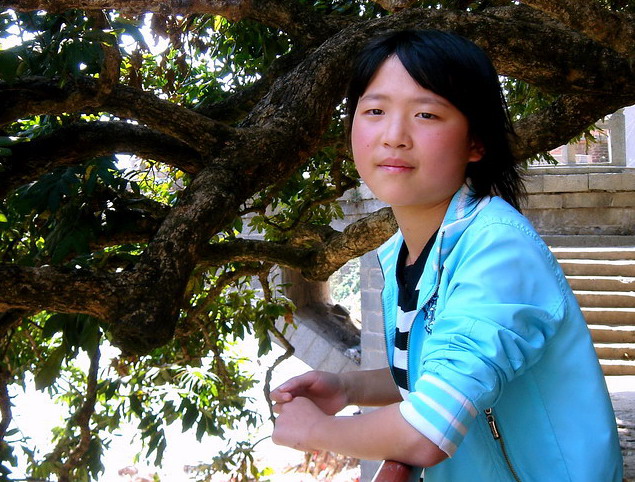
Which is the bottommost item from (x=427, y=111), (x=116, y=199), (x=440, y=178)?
(x=440, y=178)

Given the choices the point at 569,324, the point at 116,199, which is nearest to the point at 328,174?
the point at 116,199

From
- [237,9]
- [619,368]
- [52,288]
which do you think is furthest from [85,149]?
[619,368]

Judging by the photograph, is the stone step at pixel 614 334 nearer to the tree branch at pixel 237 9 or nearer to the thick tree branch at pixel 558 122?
the thick tree branch at pixel 558 122

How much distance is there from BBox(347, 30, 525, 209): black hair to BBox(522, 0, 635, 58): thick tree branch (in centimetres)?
97

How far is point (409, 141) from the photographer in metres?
1.28

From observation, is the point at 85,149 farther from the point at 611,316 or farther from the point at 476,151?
the point at 611,316

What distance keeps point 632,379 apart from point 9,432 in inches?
149

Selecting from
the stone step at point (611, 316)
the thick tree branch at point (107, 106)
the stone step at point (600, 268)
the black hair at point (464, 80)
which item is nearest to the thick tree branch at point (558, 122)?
A: the thick tree branch at point (107, 106)

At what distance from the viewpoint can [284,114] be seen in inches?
87.6

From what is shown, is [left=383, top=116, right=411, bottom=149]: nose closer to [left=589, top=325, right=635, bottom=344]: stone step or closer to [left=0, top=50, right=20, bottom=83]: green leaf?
[left=0, top=50, right=20, bottom=83]: green leaf

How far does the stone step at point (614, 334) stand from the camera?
17.9 feet

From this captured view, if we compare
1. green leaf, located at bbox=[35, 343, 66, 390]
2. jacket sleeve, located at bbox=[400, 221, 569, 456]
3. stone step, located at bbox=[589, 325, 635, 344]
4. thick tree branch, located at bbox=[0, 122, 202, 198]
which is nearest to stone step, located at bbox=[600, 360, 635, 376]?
stone step, located at bbox=[589, 325, 635, 344]

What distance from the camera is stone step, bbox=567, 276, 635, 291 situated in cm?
608

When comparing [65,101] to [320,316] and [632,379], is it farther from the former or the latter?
[320,316]
